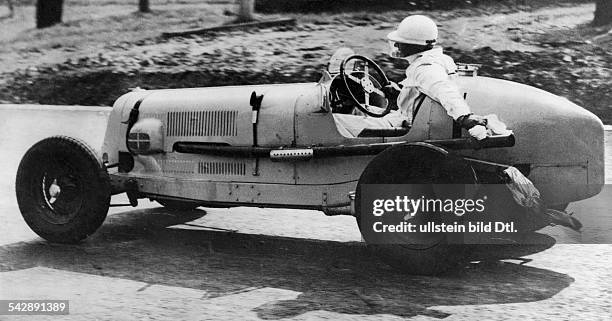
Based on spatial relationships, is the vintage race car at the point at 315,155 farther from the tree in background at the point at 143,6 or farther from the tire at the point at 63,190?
the tree in background at the point at 143,6

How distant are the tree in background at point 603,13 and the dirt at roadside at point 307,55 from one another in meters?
0.06

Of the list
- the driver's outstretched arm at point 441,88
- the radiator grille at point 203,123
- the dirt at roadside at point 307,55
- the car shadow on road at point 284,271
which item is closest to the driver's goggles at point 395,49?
the driver's outstretched arm at point 441,88

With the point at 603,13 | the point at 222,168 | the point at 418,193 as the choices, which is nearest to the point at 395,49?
the point at 418,193

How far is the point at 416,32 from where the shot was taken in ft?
12.9

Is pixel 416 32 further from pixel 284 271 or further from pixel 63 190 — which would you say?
pixel 63 190

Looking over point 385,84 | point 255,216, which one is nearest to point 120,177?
point 255,216

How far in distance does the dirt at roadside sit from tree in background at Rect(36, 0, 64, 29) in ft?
1.14

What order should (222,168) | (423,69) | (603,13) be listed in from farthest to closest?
(603,13), (222,168), (423,69)

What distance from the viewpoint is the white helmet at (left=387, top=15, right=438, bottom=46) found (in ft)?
12.9

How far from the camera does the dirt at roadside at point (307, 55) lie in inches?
229

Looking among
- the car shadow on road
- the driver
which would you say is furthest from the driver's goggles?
the car shadow on road

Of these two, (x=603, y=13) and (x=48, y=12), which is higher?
(x=603, y=13)

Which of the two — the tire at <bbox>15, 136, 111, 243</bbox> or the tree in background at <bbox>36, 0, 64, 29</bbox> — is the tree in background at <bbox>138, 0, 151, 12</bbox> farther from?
the tire at <bbox>15, 136, 111, 243</bbox>

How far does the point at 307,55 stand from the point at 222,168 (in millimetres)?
2777
